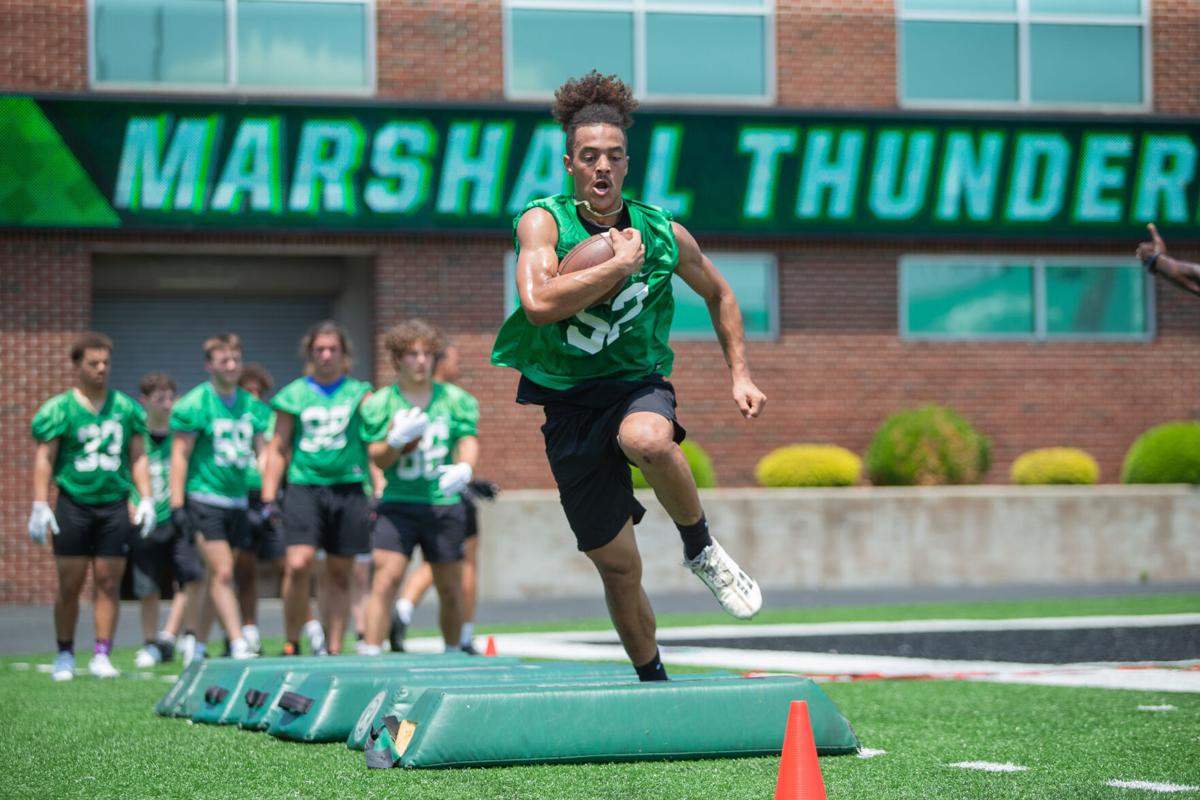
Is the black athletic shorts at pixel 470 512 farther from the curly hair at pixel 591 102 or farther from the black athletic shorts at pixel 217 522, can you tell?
the curly hair at pixel 591 102

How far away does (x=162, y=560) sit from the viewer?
12352 millimetres

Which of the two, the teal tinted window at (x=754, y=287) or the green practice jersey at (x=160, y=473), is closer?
the green practice jersey at (x=160, y=473)

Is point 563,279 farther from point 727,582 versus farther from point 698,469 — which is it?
point 698,469

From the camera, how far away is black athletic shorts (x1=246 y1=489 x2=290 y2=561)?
1160cm

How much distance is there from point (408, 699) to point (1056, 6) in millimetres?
17591

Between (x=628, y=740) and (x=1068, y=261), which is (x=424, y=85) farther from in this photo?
(x=628, y=740)

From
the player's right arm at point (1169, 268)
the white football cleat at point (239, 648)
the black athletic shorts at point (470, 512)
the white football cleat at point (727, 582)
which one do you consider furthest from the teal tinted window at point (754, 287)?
the white football cleat at point (727, 582)

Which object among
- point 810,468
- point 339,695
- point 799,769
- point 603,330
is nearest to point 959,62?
point 810,468

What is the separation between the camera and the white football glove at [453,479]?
9938 millimetres

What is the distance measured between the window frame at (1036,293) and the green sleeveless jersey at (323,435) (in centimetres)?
1186

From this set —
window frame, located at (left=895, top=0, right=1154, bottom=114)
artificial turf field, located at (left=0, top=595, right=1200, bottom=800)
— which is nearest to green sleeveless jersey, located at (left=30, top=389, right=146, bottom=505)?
artificial turf field, located at (left=0, top=595, right=1200, bottom=800)

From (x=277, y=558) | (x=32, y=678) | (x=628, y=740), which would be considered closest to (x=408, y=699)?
(x=628, y=740)

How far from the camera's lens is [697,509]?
636 cm

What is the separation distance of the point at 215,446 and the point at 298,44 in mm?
9276
